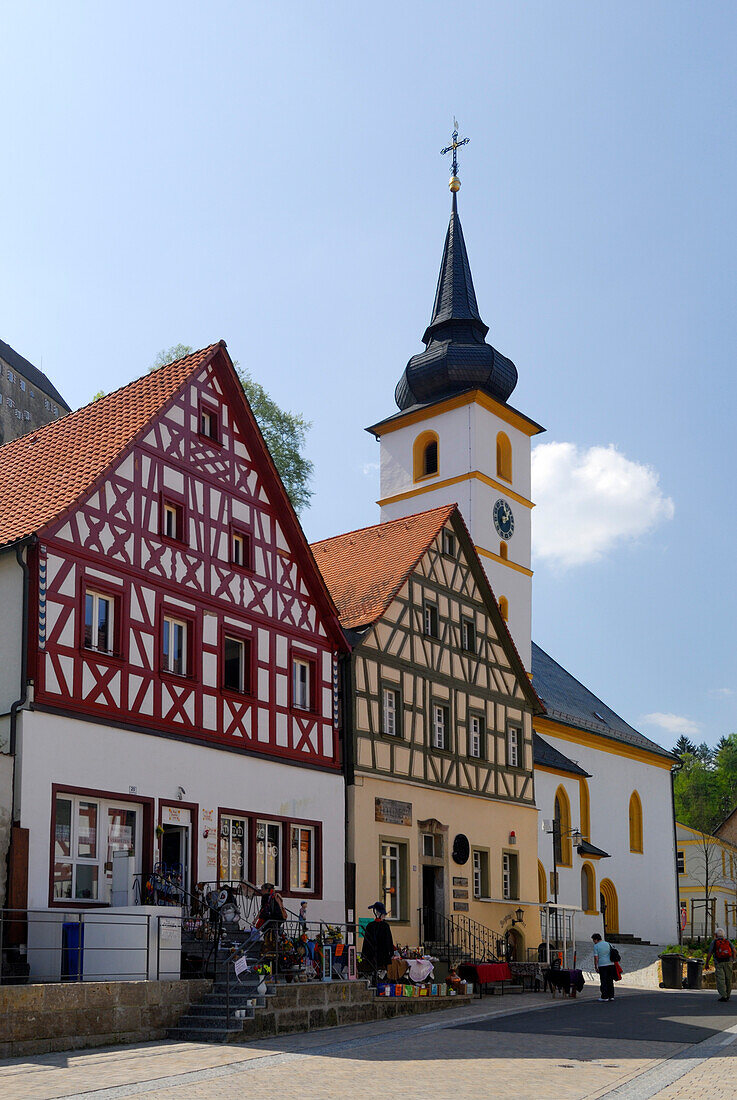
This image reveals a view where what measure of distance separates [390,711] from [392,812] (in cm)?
241

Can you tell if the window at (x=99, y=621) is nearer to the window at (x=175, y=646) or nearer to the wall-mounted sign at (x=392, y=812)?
the window at (x=175, y=646)

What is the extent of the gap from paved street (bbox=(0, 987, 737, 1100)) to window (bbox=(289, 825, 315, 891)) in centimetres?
524

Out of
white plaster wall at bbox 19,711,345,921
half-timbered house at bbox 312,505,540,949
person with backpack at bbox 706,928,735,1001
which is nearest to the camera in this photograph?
white plaster wall at bbox 19,711,345,921

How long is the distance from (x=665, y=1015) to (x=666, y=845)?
1455 inches

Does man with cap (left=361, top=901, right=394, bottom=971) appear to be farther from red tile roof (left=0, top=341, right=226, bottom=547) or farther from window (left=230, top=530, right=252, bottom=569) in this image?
red tile roof (left=0, top=341, right=226, bottom=547)

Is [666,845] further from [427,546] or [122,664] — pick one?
[122,664]

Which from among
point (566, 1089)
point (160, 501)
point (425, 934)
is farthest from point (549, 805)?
point (566, 1089)

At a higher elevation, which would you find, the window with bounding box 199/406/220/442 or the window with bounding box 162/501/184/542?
the window with bounding box 199/406/220/442

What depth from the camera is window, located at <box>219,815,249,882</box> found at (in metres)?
24.0

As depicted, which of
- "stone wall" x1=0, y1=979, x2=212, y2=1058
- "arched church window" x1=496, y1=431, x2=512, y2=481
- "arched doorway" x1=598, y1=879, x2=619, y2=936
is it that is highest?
"arched church window" x1=496, y1=431, x2=512, y2=481

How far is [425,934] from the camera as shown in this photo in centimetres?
3008

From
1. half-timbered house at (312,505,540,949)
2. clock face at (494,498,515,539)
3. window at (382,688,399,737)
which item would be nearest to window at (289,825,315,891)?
half-timbered house at (312,505,540,949)

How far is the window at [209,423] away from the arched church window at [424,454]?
103 feet

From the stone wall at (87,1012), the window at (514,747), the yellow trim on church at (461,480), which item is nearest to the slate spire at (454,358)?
the yellow trim on church at (461,480)
